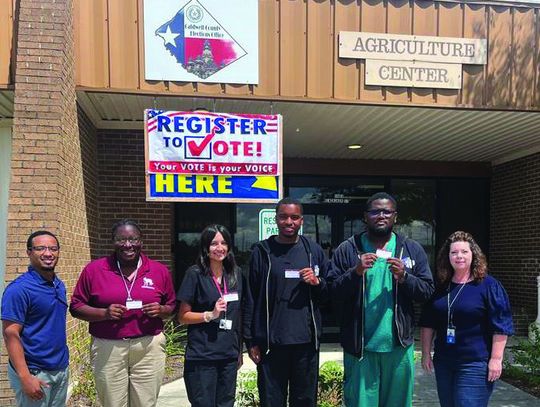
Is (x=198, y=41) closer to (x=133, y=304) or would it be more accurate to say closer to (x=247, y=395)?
(x=133, y=304)

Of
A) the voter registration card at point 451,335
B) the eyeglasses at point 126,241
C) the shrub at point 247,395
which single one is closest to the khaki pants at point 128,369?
the eyeglasses at point 126,241

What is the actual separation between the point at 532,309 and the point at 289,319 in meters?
7.20

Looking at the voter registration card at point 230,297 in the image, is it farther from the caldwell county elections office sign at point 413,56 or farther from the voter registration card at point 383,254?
the caldwell county elections office sign at point 413,56

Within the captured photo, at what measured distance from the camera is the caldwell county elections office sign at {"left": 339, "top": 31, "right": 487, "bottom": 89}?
5.59m

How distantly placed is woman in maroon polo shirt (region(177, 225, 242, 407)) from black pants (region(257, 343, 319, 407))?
0.22 m

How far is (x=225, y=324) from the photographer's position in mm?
3043

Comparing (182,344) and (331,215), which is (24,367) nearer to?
(182,344)

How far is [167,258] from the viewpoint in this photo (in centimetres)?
686

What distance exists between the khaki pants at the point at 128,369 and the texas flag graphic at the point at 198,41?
334 centimetres

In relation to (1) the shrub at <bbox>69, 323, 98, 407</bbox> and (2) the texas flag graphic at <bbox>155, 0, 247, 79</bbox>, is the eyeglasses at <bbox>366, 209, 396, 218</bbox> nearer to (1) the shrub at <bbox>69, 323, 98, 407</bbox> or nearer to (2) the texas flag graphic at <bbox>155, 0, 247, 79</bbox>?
(1) the shrub at <bbox>69, 323, 98, 407</bbox>

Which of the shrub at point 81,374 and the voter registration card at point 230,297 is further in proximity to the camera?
the shrub at point 81,374

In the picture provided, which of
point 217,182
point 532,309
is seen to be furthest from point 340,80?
point 532,309

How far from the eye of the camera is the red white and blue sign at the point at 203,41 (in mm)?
5285

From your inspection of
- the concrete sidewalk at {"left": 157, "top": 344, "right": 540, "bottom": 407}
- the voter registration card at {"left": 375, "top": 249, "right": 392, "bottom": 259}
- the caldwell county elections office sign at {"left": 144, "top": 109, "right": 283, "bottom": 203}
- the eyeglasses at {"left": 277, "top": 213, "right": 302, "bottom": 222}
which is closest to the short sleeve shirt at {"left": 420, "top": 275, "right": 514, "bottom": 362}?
the voter registration card at {"left": 375, "top": 249, "right": 392, "bottom": 259}
